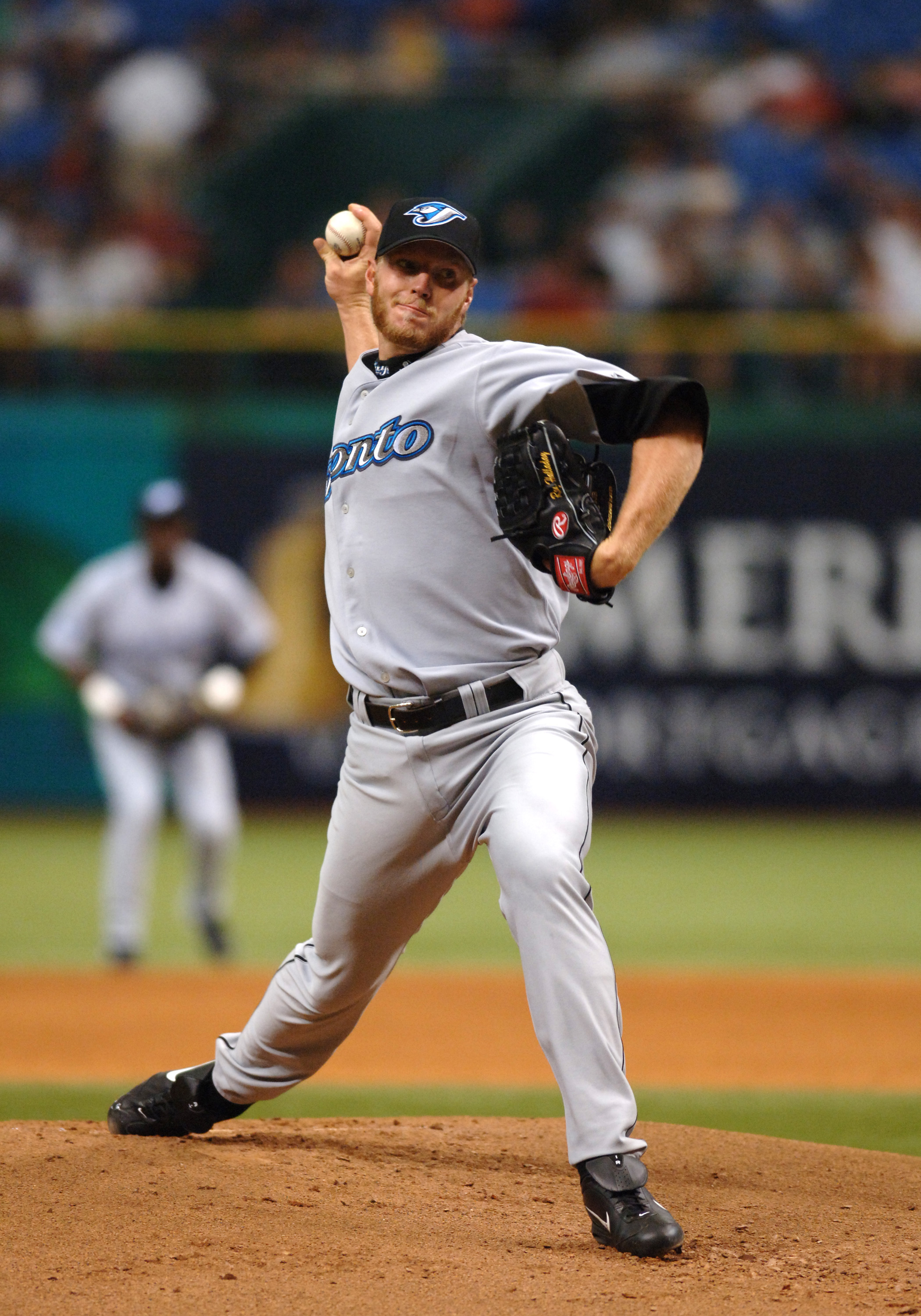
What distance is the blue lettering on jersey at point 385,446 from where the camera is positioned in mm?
3521

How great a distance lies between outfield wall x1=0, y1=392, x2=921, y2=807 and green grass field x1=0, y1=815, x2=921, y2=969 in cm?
31

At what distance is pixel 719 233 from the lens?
1359 cm

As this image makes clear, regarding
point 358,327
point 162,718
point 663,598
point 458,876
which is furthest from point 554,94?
point 458,876

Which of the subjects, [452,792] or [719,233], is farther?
[719,233]

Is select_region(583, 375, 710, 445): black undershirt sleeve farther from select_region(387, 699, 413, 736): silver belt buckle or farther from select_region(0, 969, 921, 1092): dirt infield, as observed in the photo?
select_region(0, 969, 921, 1092): dirt infield

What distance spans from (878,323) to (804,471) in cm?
133

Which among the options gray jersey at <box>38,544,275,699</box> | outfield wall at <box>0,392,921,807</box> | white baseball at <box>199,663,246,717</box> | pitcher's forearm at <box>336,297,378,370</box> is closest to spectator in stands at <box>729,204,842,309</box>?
outfield wall at <box>0,392,921,807</box>

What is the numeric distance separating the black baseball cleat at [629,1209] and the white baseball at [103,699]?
16.6ft

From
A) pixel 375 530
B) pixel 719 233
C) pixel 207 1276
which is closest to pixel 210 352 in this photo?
pixel 719 233

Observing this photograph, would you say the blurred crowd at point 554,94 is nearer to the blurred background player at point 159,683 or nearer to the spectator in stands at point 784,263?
the spectator in stands at point 784,263

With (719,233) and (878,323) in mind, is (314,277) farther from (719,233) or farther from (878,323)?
(878,323)

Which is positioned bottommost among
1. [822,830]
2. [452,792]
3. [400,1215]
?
[822,830]

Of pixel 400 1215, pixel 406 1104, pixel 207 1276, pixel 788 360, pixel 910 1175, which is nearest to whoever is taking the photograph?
pixel 207 1276

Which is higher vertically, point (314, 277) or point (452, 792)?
point (314, 277)
